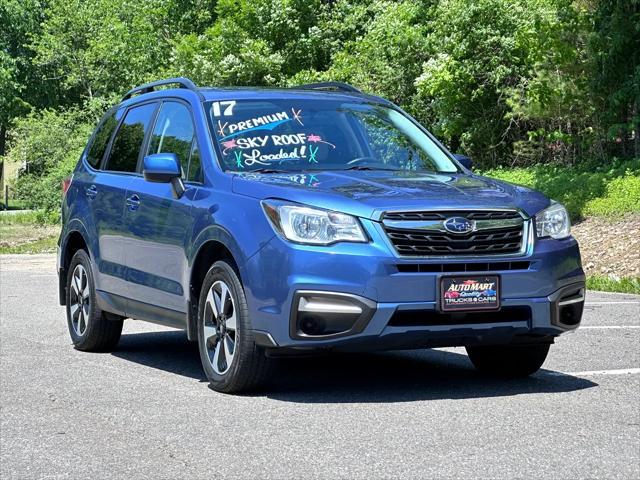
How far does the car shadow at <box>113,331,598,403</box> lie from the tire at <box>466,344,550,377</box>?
9 centimetres

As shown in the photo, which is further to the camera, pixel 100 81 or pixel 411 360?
pixel 100 81

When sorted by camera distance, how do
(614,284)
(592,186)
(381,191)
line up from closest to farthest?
(381,191), (614,284), (592,186)

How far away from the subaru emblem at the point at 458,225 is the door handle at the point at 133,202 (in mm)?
2602

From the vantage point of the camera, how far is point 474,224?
760 centimetres

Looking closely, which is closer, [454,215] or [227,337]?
[454,215]


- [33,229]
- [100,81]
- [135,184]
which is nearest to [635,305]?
[135,184]

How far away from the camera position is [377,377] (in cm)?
877

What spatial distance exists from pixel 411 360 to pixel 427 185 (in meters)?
2.00

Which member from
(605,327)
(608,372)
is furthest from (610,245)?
(608,372)

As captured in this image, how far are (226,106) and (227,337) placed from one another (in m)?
1.75

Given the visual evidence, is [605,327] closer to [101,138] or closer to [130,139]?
[130,139]

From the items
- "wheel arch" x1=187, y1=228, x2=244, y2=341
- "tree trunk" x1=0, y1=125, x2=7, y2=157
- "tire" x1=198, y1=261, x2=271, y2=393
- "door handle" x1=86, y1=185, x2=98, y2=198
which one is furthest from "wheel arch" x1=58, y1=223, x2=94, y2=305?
"tree trunk" x1=0, y1=125, x2=7, y2=157

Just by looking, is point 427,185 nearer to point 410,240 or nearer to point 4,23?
point 410,240

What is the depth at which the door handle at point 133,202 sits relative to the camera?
9.30 metres
